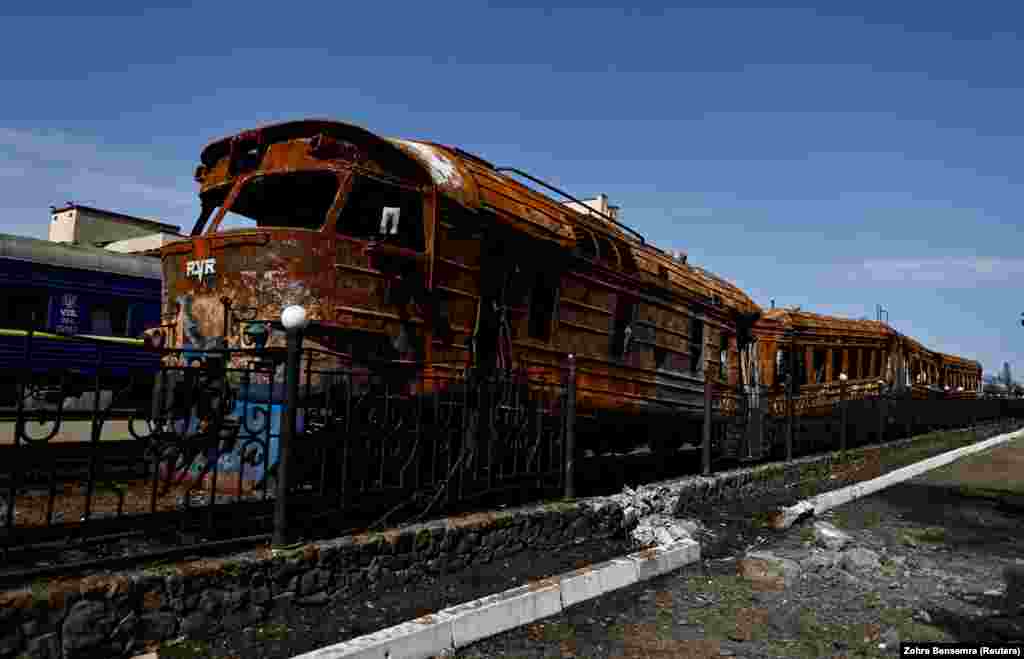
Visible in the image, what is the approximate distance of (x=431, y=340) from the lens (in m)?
6.44

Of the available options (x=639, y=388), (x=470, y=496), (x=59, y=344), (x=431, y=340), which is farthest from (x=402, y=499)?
(x=59, y=344)

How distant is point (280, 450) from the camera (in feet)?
14.1

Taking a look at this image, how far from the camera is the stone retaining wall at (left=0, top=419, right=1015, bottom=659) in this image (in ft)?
10.3

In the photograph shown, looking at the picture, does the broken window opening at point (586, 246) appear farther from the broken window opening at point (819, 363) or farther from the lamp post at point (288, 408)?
the broken window opening at point (819, 363)

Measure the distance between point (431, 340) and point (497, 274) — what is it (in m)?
1.36

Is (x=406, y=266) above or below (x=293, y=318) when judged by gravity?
above

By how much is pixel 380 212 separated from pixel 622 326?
14.2 feet

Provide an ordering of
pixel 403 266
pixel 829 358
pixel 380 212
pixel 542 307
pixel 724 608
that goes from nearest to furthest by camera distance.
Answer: pixel 724 608 < pixel 403 266 < pixel 380 212 < pixel 542 307 < pixel 829 358

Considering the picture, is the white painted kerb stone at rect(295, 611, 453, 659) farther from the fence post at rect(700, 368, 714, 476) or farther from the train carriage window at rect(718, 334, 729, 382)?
the train carriage window at rect(718, 334, 729, 382)

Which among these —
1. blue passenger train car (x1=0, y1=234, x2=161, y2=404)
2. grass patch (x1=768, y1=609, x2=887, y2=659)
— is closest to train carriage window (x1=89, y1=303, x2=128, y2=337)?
blue passenger train car (x1=0, y1=234, x2=161, y2=404)

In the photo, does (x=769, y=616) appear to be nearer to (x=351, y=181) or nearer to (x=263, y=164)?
(x=351, y=181)

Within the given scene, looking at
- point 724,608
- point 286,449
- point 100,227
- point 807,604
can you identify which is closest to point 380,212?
point 286,449

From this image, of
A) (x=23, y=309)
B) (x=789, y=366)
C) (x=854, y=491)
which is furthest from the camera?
(x=789, y=366)

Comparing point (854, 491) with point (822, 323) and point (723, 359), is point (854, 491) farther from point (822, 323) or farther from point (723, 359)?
point (822, 323)
